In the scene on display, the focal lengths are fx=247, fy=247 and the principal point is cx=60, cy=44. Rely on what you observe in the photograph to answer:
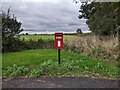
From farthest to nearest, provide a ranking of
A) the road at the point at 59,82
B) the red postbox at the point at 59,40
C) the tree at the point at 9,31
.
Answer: the tree at the point at 9,31, the red postbox at the point at 59,40, the road at the point at 59,82

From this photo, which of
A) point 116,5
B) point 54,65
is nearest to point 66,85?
point 54,65

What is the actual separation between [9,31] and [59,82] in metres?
10.0

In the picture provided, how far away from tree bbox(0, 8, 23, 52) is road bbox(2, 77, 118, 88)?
8677 millimetres

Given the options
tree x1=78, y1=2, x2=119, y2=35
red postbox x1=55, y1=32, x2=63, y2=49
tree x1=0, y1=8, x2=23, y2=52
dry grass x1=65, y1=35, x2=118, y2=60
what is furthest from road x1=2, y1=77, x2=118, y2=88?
tree x1=78, y1=2, x2=119, y2=35

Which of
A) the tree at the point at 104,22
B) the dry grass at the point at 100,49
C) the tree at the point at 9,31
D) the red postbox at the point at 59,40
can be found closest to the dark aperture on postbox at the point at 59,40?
the red postbox at the point at 59,40

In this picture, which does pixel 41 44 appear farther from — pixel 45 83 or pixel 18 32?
pixel 45 83

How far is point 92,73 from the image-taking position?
7.99 metres

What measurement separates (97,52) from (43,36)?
738cm

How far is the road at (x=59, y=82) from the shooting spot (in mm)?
6422

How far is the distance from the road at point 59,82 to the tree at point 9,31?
8677mm

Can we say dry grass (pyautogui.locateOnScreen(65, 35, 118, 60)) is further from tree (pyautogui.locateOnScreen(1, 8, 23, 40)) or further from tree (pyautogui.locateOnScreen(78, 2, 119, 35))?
tree (pyautogui.locateOnScreen(1, 8, 23, 40))

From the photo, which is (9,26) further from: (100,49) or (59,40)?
(59,40)

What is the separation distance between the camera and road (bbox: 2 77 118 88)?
6.42 m

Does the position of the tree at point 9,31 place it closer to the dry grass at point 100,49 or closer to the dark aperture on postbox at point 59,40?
the dry grass at point 100,49
